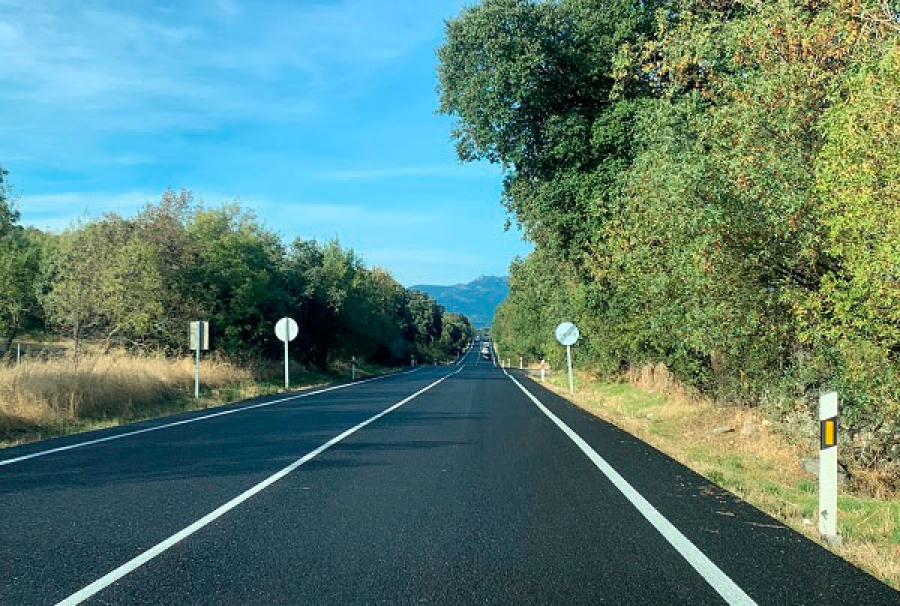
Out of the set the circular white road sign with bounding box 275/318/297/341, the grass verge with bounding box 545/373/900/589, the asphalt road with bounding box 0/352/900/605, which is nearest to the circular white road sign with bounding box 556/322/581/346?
the grass verge with bounding box 545/373/900/589

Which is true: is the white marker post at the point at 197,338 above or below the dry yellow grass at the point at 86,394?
above

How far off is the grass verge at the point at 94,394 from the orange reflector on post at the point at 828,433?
488 inches

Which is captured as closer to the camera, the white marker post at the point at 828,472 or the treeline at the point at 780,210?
the white marker post at the point at 828,472

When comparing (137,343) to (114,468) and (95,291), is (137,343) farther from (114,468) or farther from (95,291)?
(114,468)

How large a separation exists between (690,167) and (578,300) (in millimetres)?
14573

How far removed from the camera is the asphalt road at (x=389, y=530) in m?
4.85

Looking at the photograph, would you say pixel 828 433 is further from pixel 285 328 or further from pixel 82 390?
pixel 285 328

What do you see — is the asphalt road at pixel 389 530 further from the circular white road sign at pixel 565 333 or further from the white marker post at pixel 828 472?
the circular white road sign at pixel 565 333

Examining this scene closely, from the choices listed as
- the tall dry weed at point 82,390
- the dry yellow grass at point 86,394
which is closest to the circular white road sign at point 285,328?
the dry yellow grass at point 86,394

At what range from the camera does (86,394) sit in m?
18.5

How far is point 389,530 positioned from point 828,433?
154 inches

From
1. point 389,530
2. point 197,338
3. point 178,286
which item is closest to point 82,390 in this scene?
point 197,338

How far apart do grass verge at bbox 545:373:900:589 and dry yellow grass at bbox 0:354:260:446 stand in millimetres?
11627

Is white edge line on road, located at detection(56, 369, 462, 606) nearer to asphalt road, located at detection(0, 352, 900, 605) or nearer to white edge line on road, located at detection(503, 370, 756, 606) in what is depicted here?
asphalt road, located at detection(0, 352, 900, 605)
